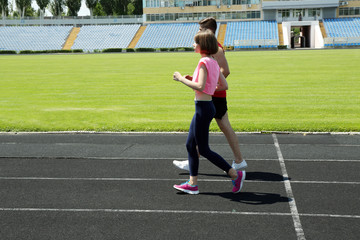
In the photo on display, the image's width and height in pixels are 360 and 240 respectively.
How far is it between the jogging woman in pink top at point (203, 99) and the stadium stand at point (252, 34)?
210 feet

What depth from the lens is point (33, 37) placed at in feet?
272

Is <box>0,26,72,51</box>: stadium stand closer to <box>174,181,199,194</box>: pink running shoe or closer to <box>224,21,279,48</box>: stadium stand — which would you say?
<box>224,21,279,48</box>: stadium stand

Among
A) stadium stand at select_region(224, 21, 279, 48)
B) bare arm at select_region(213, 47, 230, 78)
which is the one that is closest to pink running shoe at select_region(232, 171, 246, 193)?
bare arm at select_region(213, 47, 230, 78)

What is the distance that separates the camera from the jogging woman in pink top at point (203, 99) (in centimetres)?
577

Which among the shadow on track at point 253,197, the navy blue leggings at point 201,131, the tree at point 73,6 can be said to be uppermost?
the tree at point 73,6

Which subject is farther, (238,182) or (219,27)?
(219,27)

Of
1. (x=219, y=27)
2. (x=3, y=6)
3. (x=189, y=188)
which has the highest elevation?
(x=3, y=6)

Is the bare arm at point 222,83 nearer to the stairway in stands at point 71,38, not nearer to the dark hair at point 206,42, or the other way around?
the dark hair at point 206,42

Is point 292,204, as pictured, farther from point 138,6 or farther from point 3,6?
point 138,6

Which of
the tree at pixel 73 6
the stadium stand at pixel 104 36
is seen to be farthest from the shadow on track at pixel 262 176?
the tree at pixel 73 6

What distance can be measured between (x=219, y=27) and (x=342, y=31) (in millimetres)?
21614

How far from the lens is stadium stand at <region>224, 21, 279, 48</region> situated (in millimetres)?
68438

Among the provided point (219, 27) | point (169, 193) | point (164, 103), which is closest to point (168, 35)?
point (219, 27)

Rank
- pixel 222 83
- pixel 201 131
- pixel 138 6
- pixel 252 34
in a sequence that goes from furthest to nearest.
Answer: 1. pixel 138 6
2. pixel 252 34
3. pixel 222 83
4. pixel 201 131
